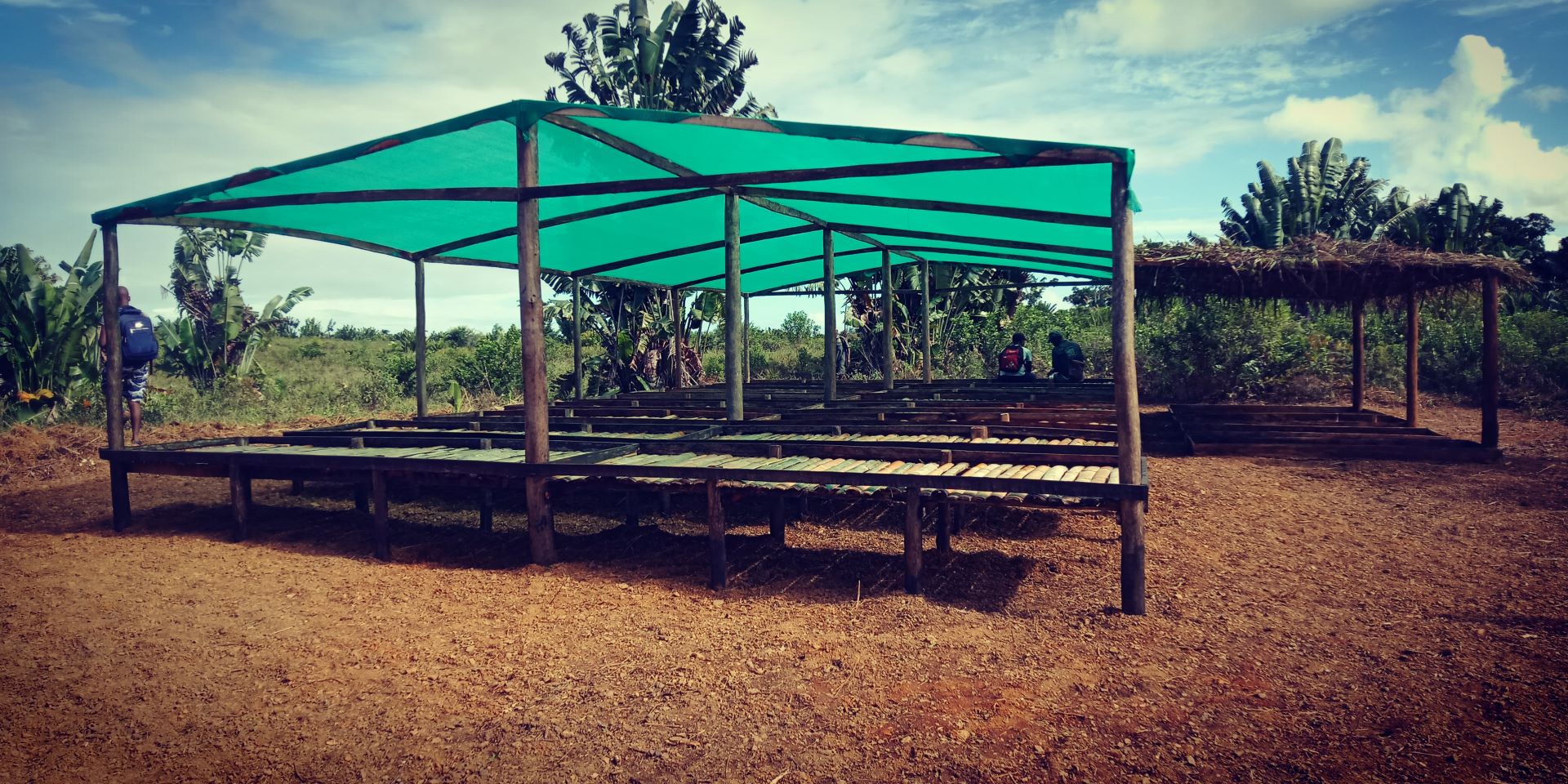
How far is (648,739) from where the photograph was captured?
297 centimetres

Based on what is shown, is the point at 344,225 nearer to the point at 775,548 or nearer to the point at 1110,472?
the point at 775,548

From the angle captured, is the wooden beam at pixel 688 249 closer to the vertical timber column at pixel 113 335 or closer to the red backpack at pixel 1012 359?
the red backpack at pixel 1012 359

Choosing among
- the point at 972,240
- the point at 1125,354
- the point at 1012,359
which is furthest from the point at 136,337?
the point at 1012,359

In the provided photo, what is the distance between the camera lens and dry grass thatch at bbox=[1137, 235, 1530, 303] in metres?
9.38

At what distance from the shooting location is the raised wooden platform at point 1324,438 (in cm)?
885

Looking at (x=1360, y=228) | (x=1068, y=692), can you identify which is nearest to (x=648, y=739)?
(x=1068, y=692)

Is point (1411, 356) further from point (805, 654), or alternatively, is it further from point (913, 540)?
point (805, 654)

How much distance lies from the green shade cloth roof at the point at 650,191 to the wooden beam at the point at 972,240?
1.1 inches

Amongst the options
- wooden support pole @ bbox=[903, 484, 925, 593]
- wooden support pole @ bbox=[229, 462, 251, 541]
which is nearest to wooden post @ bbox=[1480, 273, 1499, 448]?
wooden support pole @ bbox=[903, 484, 925, 593]

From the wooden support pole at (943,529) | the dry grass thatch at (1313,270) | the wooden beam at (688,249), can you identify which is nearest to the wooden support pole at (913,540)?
the wooden support pole at (943,529)

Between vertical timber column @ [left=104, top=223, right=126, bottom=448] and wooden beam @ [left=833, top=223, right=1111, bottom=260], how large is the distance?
22.6 ft

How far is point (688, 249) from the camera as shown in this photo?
9906 mm

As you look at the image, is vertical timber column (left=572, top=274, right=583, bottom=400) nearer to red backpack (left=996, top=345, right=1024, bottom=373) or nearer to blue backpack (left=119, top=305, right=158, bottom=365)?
blue backpack (left=119, top=305, right=158, bottom=365)

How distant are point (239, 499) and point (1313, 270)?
12021 millimetres
